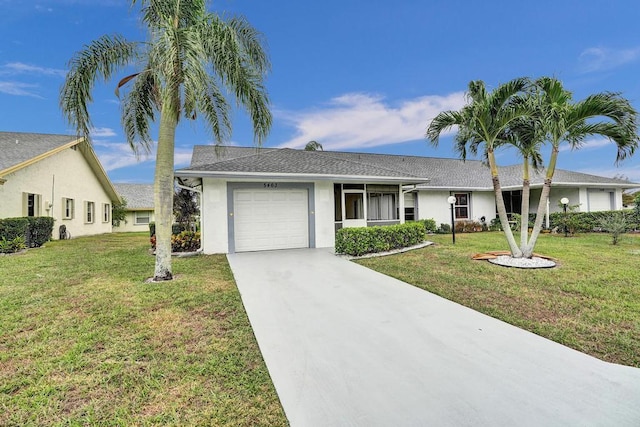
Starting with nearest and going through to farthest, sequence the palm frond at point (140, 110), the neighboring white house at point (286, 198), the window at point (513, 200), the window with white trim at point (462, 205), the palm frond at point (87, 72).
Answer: the palm frond at point (87, 72), the palm frond at point (140, 110), the neighboring white house at point (286, 198), the window with white trim at point (462, 205), the window at point (513, 200)

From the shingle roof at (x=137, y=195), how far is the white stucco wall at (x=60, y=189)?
4.96 meters

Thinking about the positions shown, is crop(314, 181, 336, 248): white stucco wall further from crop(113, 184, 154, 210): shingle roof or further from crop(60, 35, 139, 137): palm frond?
crop(113, 184, 154, 210): shingle roof

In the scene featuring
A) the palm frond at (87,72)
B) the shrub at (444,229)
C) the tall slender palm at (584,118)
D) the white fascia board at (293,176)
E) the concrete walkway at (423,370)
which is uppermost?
the palm frond at (87,72)

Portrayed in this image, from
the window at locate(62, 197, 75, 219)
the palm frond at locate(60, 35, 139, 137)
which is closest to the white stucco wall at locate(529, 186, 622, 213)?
the palm frond at locate(60, 35, 139, 137)

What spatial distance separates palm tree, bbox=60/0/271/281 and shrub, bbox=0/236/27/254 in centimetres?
783

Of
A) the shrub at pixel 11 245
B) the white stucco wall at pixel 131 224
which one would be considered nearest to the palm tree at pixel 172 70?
the shrub at pixel 11 245

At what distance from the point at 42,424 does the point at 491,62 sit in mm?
19934

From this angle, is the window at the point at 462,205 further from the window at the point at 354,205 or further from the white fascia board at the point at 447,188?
the window at the point at 354,205

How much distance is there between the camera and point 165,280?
6.73 m

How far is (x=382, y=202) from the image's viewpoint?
42.2ft

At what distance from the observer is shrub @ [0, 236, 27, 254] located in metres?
10.9

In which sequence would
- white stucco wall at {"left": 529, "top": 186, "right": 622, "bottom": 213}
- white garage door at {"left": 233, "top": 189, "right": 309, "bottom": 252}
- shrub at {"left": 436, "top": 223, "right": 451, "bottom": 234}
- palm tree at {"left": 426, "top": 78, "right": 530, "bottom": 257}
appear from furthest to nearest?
white stucco wall at {"left": 529, "top": 186, "right": 622, "bottom": 213} → shrub at {"left": 436, "top": 223, "right": 451, "bottom": 234} → white garage door at {"left": 233, "top": 189, "right": 309, "bottom": 252} → palm tree at {"left": 426, "top": 78, "right": 530, "bottom": 257}

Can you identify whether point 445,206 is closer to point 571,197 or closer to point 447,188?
point 447,188

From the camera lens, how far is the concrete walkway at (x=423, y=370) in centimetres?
234
